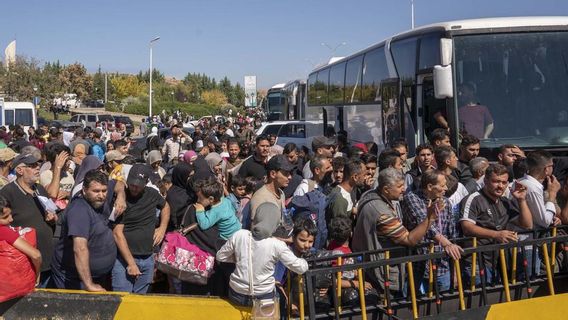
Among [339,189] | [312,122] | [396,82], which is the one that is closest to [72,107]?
[312,122]

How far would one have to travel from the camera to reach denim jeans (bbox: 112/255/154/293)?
18.9 ft

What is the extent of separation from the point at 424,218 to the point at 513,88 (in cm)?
452

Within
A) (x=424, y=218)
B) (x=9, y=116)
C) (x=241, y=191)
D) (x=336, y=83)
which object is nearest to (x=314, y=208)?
(x=424, y=218)

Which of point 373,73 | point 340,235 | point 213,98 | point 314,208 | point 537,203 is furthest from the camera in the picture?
point 213,98

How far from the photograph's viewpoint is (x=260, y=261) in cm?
465

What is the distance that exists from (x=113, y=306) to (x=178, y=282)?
94 centimetres

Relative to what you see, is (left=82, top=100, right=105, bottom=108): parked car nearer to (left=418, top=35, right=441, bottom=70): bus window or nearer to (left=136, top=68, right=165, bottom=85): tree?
(left=136, top=68, right=165, bottom=85): tree

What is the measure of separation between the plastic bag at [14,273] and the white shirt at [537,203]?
4.25 m

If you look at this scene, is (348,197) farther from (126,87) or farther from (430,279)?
(126,87)

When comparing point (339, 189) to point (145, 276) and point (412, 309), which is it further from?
point (145, 276)

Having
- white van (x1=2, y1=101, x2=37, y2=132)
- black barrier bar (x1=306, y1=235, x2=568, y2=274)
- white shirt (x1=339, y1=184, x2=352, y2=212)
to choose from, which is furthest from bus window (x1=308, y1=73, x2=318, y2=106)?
black barrier bar (x1=306, y1=235, x2=568, y2=274)

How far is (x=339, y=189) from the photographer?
20.6 feet

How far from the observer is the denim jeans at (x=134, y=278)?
576 cm

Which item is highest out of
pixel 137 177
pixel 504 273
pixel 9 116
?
pixel 9 116
